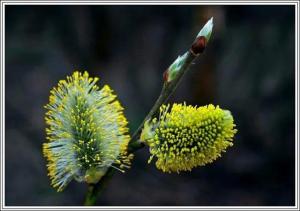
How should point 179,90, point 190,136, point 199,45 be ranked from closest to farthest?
point 199,45 → point 190,136 → point 179,90

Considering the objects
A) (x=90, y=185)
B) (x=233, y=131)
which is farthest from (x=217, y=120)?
(x=90, y=185)

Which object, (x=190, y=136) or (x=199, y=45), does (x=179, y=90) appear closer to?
(x=190, y=136)

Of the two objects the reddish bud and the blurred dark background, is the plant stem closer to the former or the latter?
the reddish bud

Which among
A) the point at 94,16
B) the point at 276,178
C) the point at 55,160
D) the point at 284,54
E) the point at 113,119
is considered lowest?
the point at 276,178

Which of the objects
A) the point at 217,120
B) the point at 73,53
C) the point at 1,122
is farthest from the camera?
the point at 73,53

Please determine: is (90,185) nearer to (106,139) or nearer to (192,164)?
(106,139)

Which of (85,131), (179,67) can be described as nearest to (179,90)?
(85,131)
